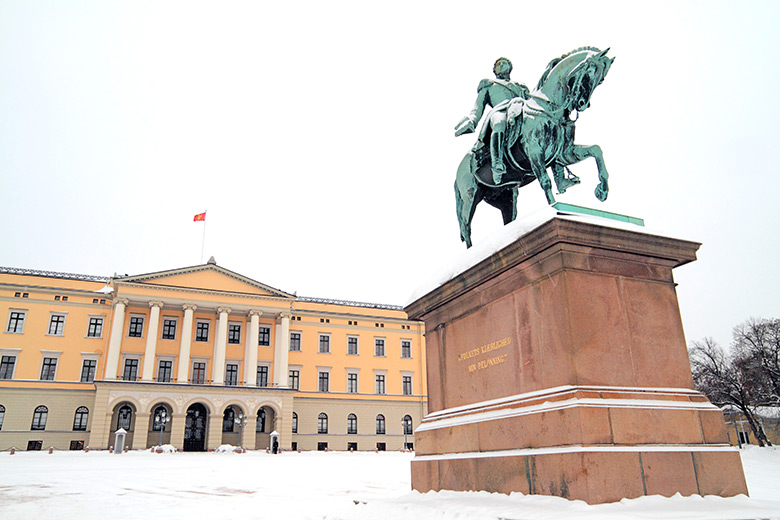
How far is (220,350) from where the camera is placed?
43656 millimetres

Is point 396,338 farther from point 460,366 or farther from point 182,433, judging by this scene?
point 460,366

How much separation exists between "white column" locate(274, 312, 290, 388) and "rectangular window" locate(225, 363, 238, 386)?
10.6 feet

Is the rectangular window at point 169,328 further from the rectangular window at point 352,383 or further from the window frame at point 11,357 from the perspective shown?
the rectangular window at point 352,383

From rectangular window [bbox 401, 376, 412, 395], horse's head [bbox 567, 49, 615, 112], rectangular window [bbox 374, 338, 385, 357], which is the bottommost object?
horse's head [bbox 567, 49, 615, 112]

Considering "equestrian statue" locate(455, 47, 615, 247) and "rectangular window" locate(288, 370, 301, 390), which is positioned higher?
"rectangular window" locate(288, 370, 301, 390)

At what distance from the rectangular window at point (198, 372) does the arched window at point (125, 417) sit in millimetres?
4907

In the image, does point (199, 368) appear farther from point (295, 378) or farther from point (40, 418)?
point (40, 418)

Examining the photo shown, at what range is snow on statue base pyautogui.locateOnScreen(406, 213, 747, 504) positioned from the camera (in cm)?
407

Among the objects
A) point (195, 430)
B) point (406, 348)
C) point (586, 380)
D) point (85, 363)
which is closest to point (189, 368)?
point (195, 430)

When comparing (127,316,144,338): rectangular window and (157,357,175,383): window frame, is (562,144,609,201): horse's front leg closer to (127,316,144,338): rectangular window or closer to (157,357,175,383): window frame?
(157,357,175,383): window frame

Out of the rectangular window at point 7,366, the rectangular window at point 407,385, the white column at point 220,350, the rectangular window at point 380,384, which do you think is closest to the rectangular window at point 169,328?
the white column at point 220,350

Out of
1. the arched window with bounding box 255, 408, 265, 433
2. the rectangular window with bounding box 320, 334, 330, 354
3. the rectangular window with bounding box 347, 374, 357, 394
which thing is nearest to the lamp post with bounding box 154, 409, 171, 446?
the arched window with bounding box 255, 408, 265, 433

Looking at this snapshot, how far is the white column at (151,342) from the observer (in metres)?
41.2

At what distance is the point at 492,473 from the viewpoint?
16.1ft
